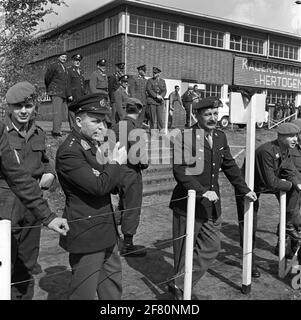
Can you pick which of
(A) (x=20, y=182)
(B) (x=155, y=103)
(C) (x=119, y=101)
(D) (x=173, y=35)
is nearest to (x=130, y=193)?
(A) (x=20, y=182)

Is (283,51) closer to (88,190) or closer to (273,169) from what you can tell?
(273,169)

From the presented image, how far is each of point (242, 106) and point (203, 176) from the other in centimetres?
91

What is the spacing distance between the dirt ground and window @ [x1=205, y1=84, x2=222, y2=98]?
693 inches

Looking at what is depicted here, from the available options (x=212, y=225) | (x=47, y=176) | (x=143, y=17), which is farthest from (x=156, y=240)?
(x=143, y=17)

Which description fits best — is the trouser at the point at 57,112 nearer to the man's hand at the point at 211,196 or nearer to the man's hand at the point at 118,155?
the man's hand at the point at 211,196

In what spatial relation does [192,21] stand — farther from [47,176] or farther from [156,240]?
[47,176]

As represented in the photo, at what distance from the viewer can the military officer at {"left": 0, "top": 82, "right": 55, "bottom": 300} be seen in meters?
3.52

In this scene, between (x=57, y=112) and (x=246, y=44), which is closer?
(x=57, y=112)

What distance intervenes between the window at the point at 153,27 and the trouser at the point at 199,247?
18945mm

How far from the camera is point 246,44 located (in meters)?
26.6

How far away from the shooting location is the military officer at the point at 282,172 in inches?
192

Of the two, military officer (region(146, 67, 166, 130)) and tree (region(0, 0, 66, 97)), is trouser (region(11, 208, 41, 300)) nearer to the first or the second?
tree (region(0, 0, 66, 97))

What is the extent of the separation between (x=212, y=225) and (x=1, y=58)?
6127 mm

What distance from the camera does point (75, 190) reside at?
3.02 metres
